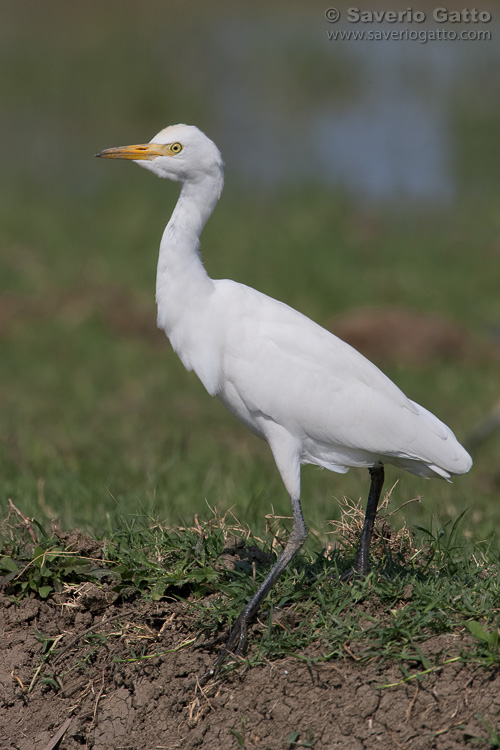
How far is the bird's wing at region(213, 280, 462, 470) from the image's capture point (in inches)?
146

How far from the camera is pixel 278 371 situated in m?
3.73

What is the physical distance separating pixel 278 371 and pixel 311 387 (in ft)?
0.47

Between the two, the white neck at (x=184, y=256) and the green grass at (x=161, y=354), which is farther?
the green grass at (x=161, y=354)

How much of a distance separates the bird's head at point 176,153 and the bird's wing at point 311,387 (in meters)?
0.49

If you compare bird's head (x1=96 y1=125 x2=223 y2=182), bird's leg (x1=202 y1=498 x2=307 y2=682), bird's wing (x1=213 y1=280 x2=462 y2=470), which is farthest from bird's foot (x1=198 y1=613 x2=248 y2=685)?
bird's head (x1=96 y1=125 x2=223 y2=182)

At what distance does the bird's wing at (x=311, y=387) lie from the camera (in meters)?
3.72

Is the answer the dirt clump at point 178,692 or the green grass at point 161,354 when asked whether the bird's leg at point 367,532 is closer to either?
the dirt clump at point 178,692

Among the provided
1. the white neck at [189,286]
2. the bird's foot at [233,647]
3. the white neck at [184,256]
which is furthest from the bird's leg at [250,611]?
the white neck at [184,256]

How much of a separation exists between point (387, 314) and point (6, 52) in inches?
512

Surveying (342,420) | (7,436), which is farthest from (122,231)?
(342,420)

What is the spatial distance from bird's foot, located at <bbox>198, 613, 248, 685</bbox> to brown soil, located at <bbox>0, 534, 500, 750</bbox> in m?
0.03

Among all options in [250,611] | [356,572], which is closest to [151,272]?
[356,572]

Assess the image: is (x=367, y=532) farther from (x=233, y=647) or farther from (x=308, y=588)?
(x=233, y=647)

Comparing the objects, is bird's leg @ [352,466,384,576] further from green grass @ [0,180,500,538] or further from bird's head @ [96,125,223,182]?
bird's head @ [96,125,223,182]
